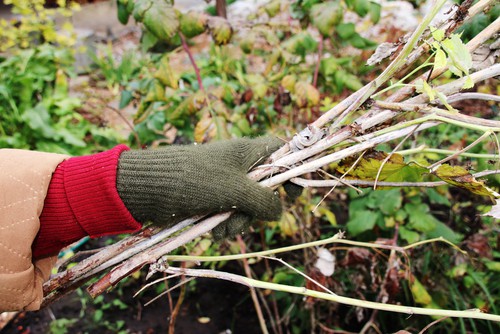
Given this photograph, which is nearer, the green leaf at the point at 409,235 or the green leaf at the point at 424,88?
the green leaf at the point at 424,88

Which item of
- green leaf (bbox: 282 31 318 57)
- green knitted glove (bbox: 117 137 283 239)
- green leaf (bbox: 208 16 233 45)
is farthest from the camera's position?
green leaf (bbox: 282 31 318 57)

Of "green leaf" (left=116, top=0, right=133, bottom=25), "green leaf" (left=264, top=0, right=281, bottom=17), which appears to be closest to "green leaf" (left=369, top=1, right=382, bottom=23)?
"green leaf" (left=264, top=0, right=281, bottom=17)

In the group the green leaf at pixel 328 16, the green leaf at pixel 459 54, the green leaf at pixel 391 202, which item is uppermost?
the green leaf at pixel 459 54

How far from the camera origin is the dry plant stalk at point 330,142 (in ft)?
3.54

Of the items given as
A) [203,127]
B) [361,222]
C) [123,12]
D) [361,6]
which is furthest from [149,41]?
[361,222]

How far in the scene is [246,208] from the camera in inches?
51.0

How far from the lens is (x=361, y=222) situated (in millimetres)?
2010

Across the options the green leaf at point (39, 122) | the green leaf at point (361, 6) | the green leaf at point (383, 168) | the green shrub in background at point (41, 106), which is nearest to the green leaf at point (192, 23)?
the green leaf at point (361, 6)

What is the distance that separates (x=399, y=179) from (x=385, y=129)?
0.18m

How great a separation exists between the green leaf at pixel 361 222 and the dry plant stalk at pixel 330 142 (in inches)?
31.0

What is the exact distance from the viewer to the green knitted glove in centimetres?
127

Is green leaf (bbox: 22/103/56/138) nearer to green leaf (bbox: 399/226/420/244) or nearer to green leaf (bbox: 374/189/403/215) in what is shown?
green leaf (bbox: 374/189/403/215)

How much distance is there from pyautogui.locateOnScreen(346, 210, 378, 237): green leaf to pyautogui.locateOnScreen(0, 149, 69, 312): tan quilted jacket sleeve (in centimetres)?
131

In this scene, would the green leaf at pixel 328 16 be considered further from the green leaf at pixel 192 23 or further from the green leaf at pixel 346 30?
the green leaf at pixel 192 23
